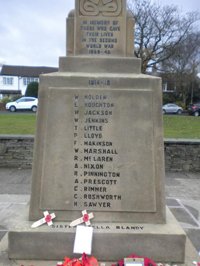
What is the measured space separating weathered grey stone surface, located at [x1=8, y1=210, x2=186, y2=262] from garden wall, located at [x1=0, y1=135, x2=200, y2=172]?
230 inches

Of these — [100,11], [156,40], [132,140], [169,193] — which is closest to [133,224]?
[132,140]

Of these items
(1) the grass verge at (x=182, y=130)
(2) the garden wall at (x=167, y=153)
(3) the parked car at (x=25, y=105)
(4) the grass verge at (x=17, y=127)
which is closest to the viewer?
(2) the garden wall at (x=167, y=153)

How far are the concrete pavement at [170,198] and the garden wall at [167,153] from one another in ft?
0.96

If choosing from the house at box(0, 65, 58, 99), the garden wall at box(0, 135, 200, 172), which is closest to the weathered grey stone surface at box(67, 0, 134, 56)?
the garden wall at box(0, 135, 200, 172)

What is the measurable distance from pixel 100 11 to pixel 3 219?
3.08 meters

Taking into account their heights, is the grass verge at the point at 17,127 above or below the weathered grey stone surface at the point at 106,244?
above

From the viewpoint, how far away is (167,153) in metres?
9.09

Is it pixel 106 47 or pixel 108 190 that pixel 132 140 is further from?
pixel 106 47

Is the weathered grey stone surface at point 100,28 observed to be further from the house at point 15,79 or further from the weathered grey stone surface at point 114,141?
the house at point 15,79

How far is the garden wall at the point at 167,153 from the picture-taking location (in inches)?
358

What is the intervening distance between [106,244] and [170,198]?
3.25 meters

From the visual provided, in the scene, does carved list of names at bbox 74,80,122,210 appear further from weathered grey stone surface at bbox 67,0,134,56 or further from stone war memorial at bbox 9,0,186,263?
weathered grey stone surface at bbox 67,0,134,56

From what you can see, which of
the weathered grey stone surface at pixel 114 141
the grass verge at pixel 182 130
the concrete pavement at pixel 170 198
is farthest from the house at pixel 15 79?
the weathered grey stone surface at pixel 114 141

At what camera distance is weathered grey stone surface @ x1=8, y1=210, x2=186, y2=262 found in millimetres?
3355
